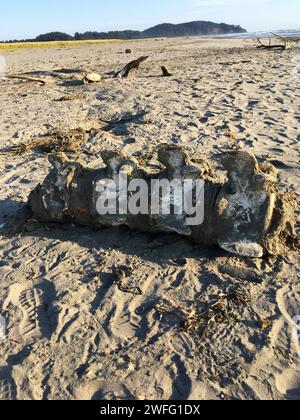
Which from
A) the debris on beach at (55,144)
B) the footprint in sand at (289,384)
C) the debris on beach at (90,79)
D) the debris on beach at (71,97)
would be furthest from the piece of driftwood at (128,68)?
the footprint in sand at (289,384)

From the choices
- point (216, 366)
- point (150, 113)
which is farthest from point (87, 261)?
point (150, 113)

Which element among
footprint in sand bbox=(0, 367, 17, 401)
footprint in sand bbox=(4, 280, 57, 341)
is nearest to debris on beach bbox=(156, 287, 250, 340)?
footprint in sand bbox=(4, 280, 57, 341)

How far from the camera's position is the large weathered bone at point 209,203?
3.40m

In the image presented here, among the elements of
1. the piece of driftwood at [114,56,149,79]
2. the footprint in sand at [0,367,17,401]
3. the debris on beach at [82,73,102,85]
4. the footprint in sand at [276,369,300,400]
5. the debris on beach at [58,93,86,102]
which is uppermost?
the piece of driftwood at [114,56,149,79]

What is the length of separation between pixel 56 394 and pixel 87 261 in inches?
53.0

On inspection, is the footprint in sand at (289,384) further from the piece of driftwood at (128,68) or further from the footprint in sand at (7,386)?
the piece of driftwood at (128,68)

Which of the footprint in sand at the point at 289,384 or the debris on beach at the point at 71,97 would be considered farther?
the debris on beach at the point at 71,97

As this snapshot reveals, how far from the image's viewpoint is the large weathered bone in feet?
11.2

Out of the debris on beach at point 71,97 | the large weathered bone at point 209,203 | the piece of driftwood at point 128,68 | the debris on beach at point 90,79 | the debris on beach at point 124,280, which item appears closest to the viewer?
the debris on beach at point 124,280

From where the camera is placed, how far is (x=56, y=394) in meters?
2.49

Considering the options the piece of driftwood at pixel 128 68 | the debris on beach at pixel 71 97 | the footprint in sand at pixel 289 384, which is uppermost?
the piece of driftwood at pixel 128 68

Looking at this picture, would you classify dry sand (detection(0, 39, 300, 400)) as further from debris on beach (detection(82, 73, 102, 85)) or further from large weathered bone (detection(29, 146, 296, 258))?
debris on beach (detection(82, 73, 102, 85))

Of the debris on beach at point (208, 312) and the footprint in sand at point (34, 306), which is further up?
the debris on beach at point (208, 312)
